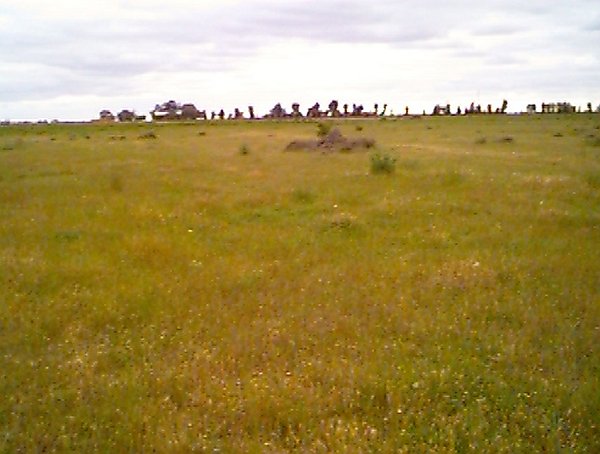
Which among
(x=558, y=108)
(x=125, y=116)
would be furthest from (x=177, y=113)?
(x=558, y=108)

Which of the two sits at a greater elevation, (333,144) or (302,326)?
(333,144)

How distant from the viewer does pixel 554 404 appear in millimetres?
5824

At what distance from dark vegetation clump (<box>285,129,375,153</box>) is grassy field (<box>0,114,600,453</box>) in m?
21.8

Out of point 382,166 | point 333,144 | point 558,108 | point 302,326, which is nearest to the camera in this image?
point 302,326

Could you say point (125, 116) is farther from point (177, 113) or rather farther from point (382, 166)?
point (382, 166)

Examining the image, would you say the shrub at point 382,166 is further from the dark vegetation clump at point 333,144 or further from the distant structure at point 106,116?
the distant structure at point 106,116

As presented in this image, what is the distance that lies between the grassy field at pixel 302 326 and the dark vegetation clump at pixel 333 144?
21820 mm

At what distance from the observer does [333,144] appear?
3972 cm

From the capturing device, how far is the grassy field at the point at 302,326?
18.1 ft

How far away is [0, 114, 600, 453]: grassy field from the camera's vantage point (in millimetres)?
5527

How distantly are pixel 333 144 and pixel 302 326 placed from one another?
32.7 metres

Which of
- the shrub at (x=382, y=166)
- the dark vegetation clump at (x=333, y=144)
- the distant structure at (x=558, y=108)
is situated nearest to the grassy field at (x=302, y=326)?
the shrub at (x=382, y=166)

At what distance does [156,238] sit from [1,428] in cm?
746

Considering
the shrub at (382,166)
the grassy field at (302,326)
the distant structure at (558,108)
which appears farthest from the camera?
the distant structure at (558,108)
